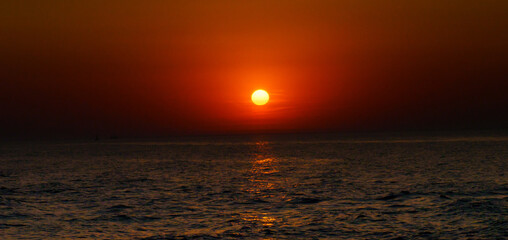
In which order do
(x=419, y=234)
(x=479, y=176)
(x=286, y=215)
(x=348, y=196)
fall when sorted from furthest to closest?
(x=479, y=176), (x=348, y=196), (x=286, y=215), (x=419, y=234)

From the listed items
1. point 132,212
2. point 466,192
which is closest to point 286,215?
point 132,212

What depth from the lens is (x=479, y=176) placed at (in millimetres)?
47688

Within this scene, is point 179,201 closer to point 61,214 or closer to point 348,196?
point 61,214

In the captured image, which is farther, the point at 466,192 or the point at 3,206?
the point at 466,192

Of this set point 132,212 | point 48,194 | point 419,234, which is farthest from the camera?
point 48,194

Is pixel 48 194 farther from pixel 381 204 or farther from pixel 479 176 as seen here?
pixel 479 176

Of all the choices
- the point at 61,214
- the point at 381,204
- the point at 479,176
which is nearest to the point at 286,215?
the point at 381,204

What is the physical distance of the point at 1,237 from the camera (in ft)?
70.3

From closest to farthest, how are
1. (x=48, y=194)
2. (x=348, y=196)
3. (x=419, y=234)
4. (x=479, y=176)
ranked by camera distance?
(x=419, y=234), (x=348, y=196), (x=48, y=194), (x=479, y=176)

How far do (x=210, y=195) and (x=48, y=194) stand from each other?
1273 cm

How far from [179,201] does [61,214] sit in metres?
7.59

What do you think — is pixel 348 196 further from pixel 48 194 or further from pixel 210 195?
pixel 48 194

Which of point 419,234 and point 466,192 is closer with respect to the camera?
point 419,234

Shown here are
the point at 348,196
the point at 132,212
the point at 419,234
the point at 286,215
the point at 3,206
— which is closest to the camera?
the point at 419,234
